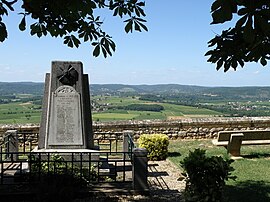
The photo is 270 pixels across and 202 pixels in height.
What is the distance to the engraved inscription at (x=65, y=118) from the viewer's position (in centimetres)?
783

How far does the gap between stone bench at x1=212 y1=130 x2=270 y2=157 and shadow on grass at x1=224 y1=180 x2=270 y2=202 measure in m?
2.51

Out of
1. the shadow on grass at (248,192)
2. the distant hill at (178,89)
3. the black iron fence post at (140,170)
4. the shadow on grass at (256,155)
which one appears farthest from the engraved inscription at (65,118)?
the distant hill at (178,89)

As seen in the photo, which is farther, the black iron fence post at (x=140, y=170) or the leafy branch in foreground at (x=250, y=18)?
the black iron fence post at (x=140, y=170)

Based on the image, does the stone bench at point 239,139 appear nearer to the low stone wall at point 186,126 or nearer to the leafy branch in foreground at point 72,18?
the low stone wall at point 186,126

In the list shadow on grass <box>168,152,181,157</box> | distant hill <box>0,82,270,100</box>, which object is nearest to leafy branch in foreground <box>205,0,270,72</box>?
shadow on grass <box>168,152,181,157</box>

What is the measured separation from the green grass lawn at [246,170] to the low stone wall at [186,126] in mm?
514

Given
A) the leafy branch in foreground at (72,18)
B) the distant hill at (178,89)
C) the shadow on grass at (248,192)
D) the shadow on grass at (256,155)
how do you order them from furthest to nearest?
the distant hill at (178,89) < the shadow on grass at (256,155) < the shadow on grass at (248,192) < the leafy branch in foreground at (72,18)

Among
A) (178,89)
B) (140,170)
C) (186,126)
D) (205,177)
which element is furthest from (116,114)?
(178,89)

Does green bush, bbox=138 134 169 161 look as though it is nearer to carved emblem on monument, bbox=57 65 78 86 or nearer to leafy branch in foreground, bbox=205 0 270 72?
carved emblem on monument, bbox=57 65 78 86

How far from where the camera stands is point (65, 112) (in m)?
7.92

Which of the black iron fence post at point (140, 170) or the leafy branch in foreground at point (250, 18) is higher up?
the leafy branch in foreground at point (250, 18)

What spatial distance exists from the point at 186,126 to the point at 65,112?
22.2 feet

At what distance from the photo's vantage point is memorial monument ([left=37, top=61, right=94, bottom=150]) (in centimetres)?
784

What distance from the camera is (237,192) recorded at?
21.9 ft
